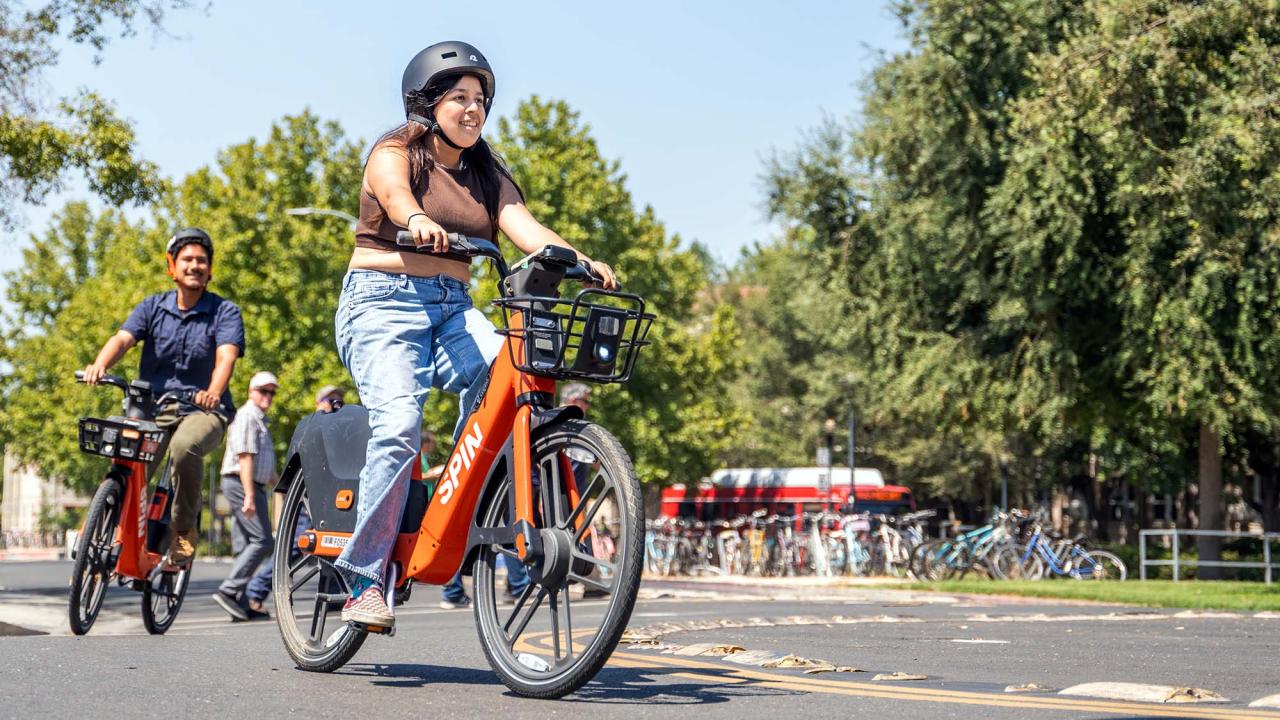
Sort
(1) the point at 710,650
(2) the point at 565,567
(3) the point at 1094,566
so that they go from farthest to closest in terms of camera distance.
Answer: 1. (3) the point at 1094,566
2. (1) the point at 710,650
3. (2) the point at 565,567

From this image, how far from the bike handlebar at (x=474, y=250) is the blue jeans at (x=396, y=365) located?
21 centimetres

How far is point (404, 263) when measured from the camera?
528cm

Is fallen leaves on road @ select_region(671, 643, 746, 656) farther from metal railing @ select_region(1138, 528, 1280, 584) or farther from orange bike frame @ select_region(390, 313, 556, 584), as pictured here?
metal railing @ select_region(1138, 528, 1280, 584)

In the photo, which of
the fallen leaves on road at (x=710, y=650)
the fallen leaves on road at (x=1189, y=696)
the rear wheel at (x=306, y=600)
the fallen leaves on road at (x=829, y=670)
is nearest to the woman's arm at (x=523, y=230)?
the rear wheel at (x=306, y=600)

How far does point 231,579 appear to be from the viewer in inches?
387

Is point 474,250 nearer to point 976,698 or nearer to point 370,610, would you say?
point 370,610

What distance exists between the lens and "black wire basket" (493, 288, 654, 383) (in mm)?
4586

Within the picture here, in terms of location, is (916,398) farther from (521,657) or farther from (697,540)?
(521,657)

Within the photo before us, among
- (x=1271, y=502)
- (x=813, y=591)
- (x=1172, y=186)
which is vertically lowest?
(x=813, y=591)

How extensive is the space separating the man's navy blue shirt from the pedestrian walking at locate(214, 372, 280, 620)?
1.27 metres

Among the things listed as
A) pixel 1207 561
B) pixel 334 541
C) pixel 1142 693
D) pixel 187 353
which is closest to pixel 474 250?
pixel 334 541

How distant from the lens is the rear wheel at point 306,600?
213 inches

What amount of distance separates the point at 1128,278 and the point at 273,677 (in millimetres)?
18846

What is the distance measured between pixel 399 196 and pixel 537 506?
1.10m
